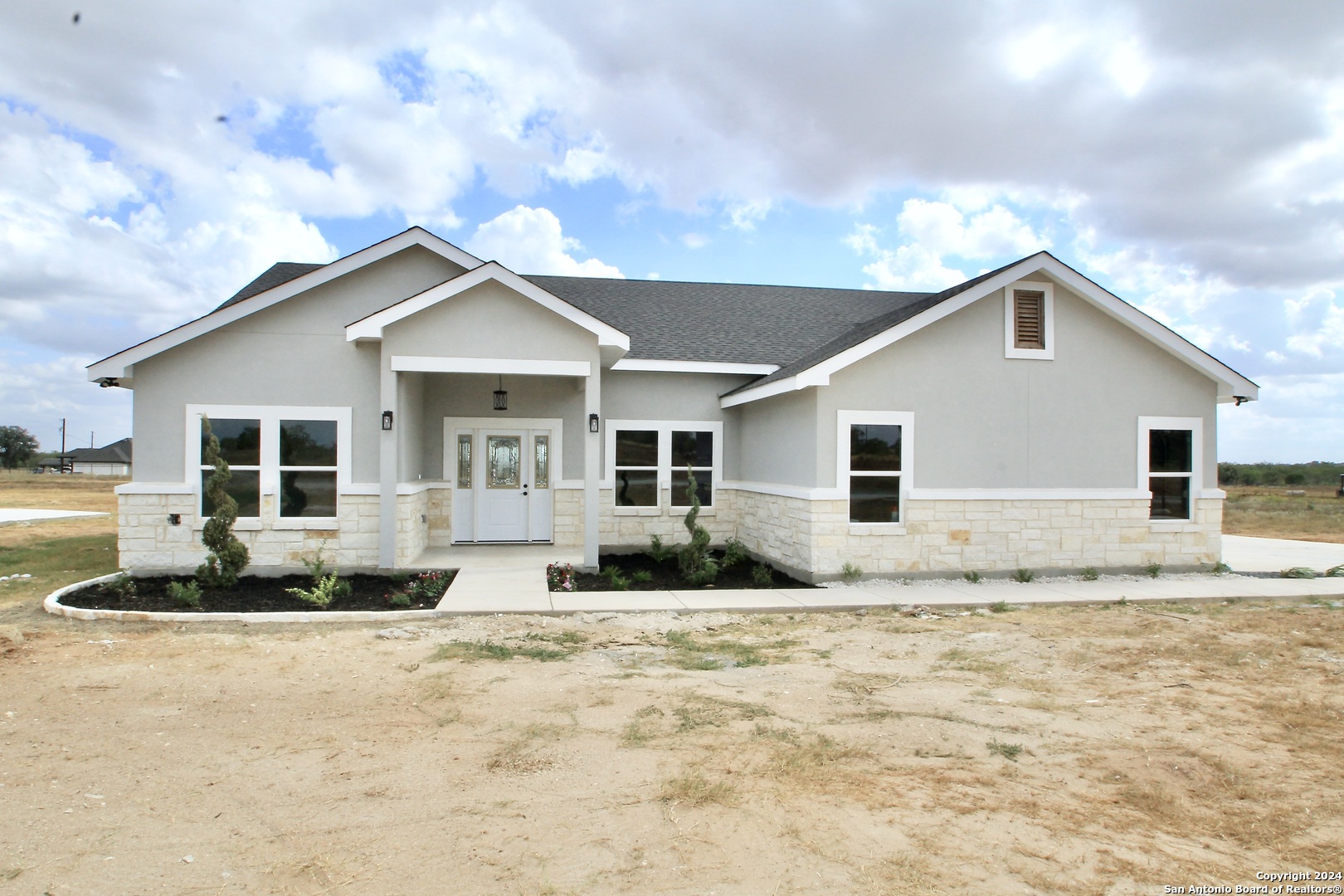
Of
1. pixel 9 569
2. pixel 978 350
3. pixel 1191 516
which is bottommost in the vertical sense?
pixel 9 569

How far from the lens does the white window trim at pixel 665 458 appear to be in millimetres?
13984

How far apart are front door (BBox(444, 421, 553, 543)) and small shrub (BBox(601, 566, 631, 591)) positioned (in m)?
2.73

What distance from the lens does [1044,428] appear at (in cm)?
1166

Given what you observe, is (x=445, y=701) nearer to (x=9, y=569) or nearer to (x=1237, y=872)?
(x=1237, y=872)

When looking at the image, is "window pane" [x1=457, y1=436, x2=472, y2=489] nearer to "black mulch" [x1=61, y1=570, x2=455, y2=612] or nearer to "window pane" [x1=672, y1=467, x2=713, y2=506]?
"black mulch" [x1=61, y1=570, x2=455, y2=612]

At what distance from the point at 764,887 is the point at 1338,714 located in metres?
5.12

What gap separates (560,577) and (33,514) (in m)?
18.5

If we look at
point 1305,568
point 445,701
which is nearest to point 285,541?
point 445,701

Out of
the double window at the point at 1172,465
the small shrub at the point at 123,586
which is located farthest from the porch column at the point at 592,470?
the double window at the point at 1172,465

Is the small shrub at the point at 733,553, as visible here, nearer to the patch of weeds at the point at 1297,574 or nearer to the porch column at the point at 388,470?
the porch column at the point at 388,470

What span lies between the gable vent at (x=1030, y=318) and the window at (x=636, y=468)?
20.2 ft

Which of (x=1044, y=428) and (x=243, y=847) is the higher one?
(x=1044, y=428)

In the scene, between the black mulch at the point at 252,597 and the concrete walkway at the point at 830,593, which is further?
the concrete walkway at the point at 830,593

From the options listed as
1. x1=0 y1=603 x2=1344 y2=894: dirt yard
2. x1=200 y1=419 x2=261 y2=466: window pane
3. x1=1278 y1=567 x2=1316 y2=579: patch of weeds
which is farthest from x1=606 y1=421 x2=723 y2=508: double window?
x1=1278 y1=567 x2=1316 y2=579: patch of weeds
